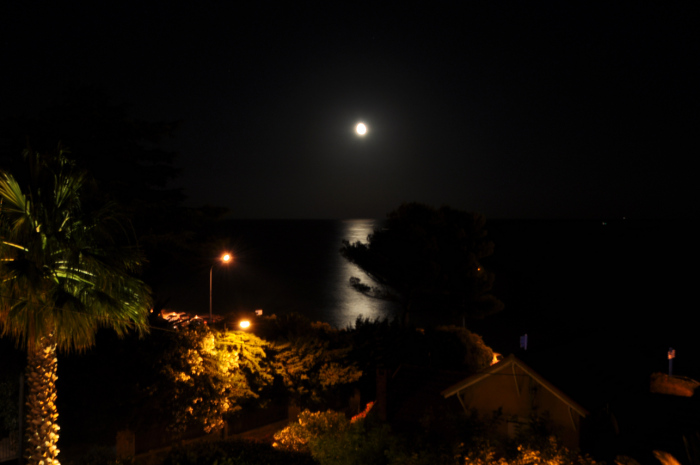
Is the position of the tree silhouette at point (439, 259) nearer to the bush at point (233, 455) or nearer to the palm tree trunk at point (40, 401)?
the bush at point (233, 455)

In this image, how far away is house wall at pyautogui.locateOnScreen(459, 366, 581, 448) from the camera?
40.9 feet

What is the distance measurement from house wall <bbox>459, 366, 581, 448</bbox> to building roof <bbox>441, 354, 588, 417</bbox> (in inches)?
3.4

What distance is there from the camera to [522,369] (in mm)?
12969

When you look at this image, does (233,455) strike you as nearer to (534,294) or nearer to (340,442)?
(340,442)

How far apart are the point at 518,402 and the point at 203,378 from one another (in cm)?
955

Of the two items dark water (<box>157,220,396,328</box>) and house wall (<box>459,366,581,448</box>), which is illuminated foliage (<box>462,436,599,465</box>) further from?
dark water (<box>157,220,396,328</box>)

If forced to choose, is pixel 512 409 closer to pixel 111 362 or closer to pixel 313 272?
pixel 111 362

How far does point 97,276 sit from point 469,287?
28.4m

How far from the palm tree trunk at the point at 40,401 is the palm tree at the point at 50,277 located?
16 millimetres

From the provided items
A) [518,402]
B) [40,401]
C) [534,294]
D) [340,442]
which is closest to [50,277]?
[40,401]

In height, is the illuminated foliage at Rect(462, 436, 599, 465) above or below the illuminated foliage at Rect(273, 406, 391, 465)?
above

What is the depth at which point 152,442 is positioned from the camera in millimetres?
16625

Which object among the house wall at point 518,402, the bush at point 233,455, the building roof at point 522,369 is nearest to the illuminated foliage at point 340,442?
the bush at point 233,455

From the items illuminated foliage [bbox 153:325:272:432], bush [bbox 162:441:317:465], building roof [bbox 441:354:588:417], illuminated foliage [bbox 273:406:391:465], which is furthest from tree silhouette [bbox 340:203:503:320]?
bush [bbox 162:441:317:465]
